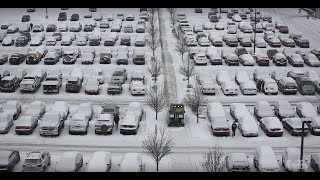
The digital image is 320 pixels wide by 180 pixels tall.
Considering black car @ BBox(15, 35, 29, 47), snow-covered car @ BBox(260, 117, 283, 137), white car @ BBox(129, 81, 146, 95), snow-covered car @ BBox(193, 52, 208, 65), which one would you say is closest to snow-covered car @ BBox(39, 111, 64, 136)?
white car @ BBox(129, 81, 146, 95)

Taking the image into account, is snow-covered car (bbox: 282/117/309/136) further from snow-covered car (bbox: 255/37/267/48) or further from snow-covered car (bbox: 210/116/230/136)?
snow-covered car (bbox: 255/37/267/48)

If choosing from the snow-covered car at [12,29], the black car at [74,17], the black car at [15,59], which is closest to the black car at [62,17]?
the black car at [74,17]

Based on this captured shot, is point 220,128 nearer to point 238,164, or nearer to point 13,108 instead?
point 238,164

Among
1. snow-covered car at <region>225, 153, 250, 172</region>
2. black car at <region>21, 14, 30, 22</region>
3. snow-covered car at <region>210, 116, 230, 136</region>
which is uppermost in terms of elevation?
black car at <region>21, 14, 30, 22</region>

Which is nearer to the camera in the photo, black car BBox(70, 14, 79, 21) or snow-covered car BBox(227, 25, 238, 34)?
snow-covered car BBox(227, 25, 238, 34)

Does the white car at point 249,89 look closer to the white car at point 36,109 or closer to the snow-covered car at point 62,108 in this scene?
the snow-covered car at point 62,108

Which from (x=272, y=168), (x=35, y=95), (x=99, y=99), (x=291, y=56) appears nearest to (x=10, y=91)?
(x=35, y=95)

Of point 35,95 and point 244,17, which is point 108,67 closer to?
point 35,95

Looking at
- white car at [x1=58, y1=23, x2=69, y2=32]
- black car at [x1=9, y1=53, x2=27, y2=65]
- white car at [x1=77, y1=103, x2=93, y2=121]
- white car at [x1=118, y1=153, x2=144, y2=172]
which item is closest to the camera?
white car at [x1=118, y1=153, x2=144, y2=172]
